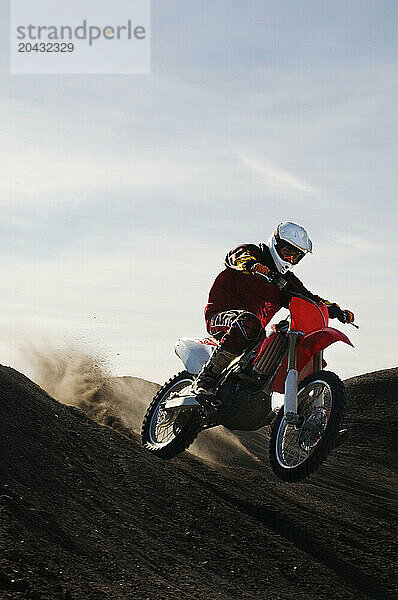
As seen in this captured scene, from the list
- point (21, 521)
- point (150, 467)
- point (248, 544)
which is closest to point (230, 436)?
point (150, 467)

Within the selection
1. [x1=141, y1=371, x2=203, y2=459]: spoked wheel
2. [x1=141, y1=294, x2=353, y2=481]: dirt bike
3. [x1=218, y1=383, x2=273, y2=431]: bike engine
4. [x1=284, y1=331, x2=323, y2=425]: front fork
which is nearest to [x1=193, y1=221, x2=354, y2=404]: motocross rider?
[x1=141, y1=294, x2=353, y2=481]: dirt bike

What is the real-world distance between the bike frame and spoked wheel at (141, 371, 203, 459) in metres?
2.17

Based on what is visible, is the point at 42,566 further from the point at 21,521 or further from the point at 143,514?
the point at 143,514

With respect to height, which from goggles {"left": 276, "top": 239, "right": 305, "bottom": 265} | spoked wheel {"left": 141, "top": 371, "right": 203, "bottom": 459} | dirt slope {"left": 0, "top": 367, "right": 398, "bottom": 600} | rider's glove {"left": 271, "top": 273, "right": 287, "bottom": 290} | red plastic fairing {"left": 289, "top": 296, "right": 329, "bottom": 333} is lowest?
dirt slope {"left": 0, "top": 367, "right": 398, "bottom": 600}

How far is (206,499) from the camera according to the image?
12172mm

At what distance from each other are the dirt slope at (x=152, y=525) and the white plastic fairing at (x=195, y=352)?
260cm

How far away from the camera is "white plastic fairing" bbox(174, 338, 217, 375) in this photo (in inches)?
415

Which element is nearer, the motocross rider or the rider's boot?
the motocross rider

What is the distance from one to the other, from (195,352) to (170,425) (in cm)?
138

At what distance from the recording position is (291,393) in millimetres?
8336

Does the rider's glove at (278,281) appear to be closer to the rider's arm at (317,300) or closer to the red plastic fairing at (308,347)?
the rider's arm at (317,300)

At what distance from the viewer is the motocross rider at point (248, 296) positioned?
8.76 meters

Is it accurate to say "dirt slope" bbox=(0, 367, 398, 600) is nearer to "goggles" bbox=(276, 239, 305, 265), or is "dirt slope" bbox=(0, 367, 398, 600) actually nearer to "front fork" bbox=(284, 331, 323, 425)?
"front fork" bbox=(284, 331, 323, 425)

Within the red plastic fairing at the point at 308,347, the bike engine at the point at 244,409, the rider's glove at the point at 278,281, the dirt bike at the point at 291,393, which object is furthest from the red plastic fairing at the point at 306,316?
the bike engine at the point at 244,409
